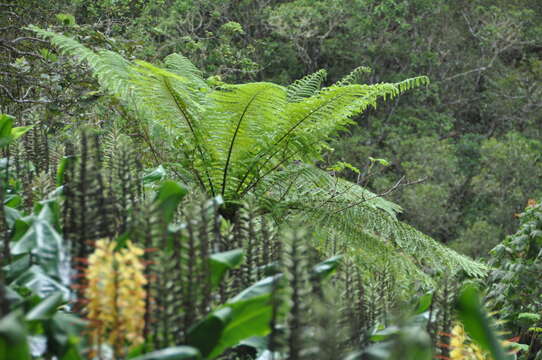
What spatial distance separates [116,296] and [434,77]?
→ 15.7 meters

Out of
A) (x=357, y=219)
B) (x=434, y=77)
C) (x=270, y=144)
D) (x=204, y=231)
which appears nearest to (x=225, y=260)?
(x=204, y=231)

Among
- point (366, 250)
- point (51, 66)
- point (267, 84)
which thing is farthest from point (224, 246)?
point (51, 66)

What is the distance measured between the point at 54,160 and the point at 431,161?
1191cm

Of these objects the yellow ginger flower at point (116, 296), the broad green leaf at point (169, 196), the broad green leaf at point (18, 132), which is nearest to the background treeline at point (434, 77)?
the broad green leaf at point (18, 132)

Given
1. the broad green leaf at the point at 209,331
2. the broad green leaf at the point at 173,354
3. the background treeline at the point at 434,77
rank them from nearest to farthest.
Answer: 1. the broad green leaf at the point at 173,354
2. the broad green leaf at the point at 209,331
3. the background treeline at the point at 434,77

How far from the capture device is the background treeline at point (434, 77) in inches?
484

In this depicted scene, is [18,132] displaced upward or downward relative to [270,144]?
upward

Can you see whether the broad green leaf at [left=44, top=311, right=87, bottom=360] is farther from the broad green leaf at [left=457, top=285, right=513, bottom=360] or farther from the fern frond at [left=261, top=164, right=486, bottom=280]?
the fern frond at [left=261, top=164, right=486, bottom=280]

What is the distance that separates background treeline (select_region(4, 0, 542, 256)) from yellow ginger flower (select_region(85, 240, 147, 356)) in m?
10.7

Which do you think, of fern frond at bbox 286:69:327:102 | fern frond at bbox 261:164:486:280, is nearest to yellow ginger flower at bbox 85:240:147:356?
fern frond at bbox 261:164:486:280

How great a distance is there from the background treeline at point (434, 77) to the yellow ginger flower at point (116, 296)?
10665 millimetres

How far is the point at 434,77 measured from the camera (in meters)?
15.4

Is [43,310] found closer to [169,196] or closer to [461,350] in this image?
[169,196]

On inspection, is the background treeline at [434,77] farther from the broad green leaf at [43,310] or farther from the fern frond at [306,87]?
the broad green leaf at [43,310]
